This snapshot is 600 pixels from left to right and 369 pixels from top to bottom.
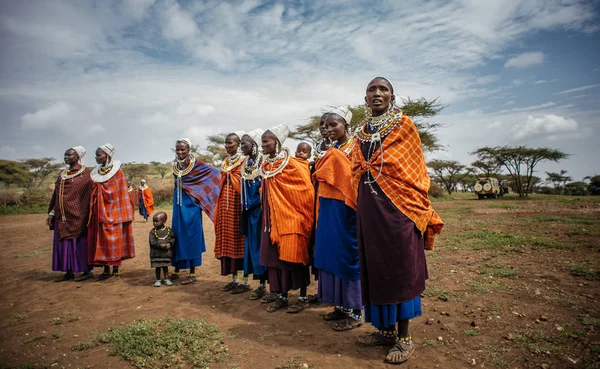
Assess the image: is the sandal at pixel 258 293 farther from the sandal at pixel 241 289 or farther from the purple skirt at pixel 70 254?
the purple skirt at pixel 70 254

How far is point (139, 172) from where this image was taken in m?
38.1

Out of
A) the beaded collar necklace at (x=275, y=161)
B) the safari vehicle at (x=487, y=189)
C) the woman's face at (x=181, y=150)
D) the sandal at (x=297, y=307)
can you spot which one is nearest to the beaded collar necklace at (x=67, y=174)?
the woman's face at (x=181, y=150)

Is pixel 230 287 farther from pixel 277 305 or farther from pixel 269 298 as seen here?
pixel 277 305

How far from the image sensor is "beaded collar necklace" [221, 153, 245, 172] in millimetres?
5623

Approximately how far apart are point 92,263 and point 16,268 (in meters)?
2.69

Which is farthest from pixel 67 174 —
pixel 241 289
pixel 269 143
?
pixel 269 143

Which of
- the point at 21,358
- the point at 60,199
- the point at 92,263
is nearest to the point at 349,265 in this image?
the point at 21,358

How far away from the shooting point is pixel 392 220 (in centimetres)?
295

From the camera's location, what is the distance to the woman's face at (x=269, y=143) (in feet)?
15.6

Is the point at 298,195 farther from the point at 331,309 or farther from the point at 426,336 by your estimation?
the point at 426,336

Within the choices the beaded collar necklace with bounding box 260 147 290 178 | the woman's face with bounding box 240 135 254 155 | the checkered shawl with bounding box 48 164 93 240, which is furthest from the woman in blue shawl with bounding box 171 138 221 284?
the checkered shawl with bounding box 48 164 93 240

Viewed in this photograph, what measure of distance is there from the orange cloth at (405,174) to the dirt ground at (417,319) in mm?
1354

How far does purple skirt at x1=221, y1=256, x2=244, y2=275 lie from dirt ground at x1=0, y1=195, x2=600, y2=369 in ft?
1.26

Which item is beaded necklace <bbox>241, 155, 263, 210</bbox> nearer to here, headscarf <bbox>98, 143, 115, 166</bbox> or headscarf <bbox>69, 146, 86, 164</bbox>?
headscarf <bbox>98, 143, 115, 166</bbox>
